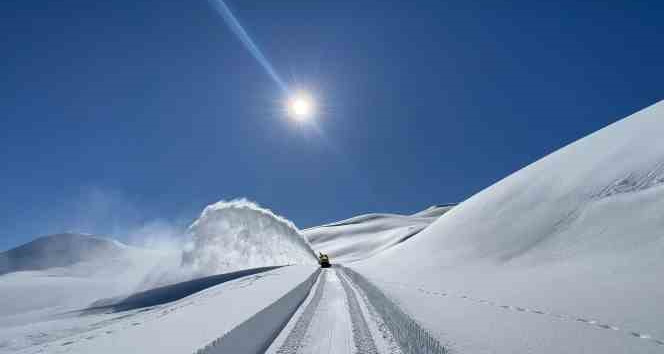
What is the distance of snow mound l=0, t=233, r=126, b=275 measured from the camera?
156625 millimetres

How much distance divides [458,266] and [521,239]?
3907mm

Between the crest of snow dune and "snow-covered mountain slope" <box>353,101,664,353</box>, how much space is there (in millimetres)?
19748

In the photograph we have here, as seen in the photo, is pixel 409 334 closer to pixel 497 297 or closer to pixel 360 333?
pixel 360 333

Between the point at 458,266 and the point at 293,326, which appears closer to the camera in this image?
the point at 293,326

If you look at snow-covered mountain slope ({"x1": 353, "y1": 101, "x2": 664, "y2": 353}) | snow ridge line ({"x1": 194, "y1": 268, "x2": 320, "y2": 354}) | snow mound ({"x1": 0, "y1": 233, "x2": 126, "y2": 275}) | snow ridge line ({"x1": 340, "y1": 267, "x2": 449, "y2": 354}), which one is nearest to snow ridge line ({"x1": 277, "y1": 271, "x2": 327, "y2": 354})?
snow ridge line ({"x1": 194, "y1": 268, "x2": 320, "y2": 354})

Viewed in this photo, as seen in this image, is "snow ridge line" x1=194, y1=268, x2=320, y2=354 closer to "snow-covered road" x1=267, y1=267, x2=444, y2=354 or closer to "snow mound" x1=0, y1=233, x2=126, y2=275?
"snow-covered road" x1=267, y1=267, x2=444, y2=354

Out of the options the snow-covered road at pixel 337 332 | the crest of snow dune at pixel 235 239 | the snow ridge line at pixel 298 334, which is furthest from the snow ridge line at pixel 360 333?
the crest of snow dune at pixel 235 239

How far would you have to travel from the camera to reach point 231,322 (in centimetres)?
477

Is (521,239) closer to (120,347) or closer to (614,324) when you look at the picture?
(614,324)

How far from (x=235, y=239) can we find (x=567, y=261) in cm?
3200

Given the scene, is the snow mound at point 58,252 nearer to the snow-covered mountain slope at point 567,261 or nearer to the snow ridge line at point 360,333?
the snow-covered mountain slope at point 567,261

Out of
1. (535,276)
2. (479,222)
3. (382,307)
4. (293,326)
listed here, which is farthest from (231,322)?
(479,222)

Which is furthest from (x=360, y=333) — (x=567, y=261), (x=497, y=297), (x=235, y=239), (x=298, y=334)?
(x=235, y=239)

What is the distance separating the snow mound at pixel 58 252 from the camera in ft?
514
